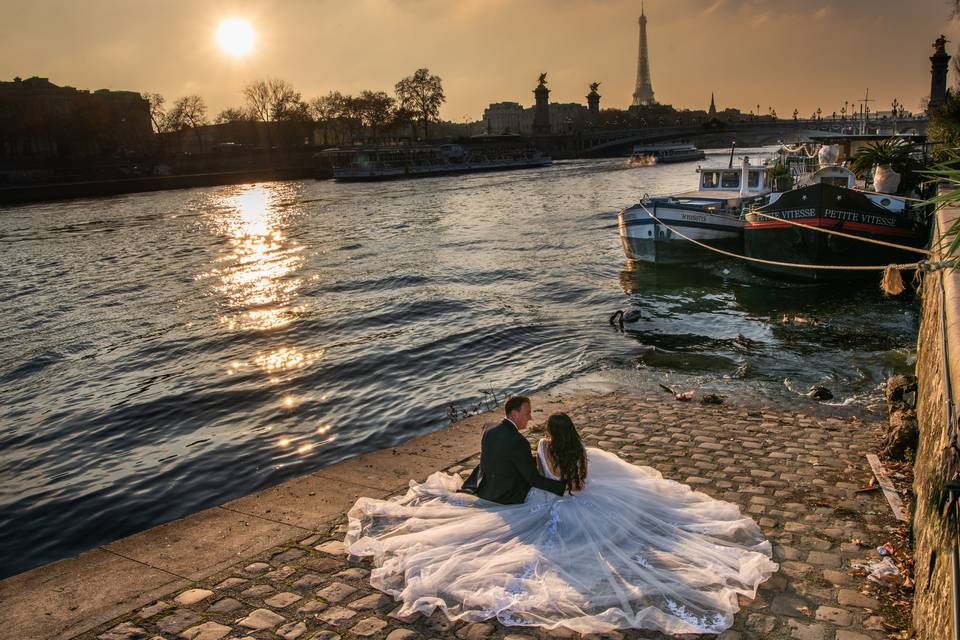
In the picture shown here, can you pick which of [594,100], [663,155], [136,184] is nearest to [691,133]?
[663,155]

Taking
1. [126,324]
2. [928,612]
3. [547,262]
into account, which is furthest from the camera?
[547,262]

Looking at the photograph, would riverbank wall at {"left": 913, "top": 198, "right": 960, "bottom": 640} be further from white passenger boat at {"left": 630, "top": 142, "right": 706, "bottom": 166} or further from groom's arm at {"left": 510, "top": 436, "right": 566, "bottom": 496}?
white passenger boat at {"left": 630, "top": 142, "right": 706, "bottom": 166}

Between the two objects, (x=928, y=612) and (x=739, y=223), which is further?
(x=739, y=223)

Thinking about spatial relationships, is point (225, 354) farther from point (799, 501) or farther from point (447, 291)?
point (799, 501)

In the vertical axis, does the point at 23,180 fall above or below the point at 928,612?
above

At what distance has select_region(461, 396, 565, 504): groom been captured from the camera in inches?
266

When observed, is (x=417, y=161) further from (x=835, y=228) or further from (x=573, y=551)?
(x=573, y=551)

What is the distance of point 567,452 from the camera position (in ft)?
21.9

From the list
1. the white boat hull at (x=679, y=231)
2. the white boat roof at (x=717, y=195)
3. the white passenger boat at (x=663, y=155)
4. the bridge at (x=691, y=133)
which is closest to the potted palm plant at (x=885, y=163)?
the white boat roof at (x=717, y=195)

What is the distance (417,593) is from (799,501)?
13.1 ft

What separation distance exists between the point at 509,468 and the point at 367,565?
1.49m

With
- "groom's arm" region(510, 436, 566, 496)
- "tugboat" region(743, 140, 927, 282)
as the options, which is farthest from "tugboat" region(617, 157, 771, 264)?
"groom's arm" region(510, 436, 566, 496)

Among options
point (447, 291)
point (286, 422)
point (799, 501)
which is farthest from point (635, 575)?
point (447, 291)

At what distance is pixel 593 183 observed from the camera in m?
78.1
